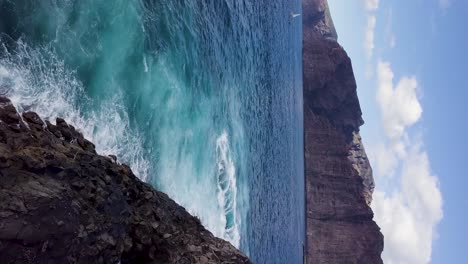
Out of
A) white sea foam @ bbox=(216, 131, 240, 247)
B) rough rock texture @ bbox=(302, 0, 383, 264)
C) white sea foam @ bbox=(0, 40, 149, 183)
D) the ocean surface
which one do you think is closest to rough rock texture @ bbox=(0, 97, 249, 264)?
white sea foam @ bbox=(0, 40, 149, 183)

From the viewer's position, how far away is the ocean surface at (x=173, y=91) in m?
8.93

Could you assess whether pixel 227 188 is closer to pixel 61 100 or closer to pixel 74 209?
pixel 61 100

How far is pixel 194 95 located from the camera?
17.6 meters

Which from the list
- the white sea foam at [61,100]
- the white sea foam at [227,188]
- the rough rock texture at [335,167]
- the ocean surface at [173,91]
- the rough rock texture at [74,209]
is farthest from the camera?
the rough rock texture at [335,167]

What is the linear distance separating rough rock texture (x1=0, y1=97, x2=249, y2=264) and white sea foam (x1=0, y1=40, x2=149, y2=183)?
1.99 feet

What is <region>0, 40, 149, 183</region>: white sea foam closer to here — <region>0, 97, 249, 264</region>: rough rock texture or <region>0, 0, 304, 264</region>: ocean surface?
<region>0, 0, 304, 264</region>: ocean surface

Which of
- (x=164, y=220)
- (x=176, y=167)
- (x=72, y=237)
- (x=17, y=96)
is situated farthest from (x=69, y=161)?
(x=176, y=167)

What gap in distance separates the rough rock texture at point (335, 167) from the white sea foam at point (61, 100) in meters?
41.7

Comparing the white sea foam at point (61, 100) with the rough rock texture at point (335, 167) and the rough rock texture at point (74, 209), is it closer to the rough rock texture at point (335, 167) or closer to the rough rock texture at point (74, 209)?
the rough rock texture at point (74, 209)

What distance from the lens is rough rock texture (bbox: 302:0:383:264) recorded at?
49.2m

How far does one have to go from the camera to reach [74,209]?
6.26 m

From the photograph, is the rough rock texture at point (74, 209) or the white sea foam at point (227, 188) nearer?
the rough rock texture at point (74, 209)

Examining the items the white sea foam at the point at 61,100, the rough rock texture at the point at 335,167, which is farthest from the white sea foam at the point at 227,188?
the rough rock texture at the point at 335,167

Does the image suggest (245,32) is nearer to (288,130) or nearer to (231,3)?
(231,3)
